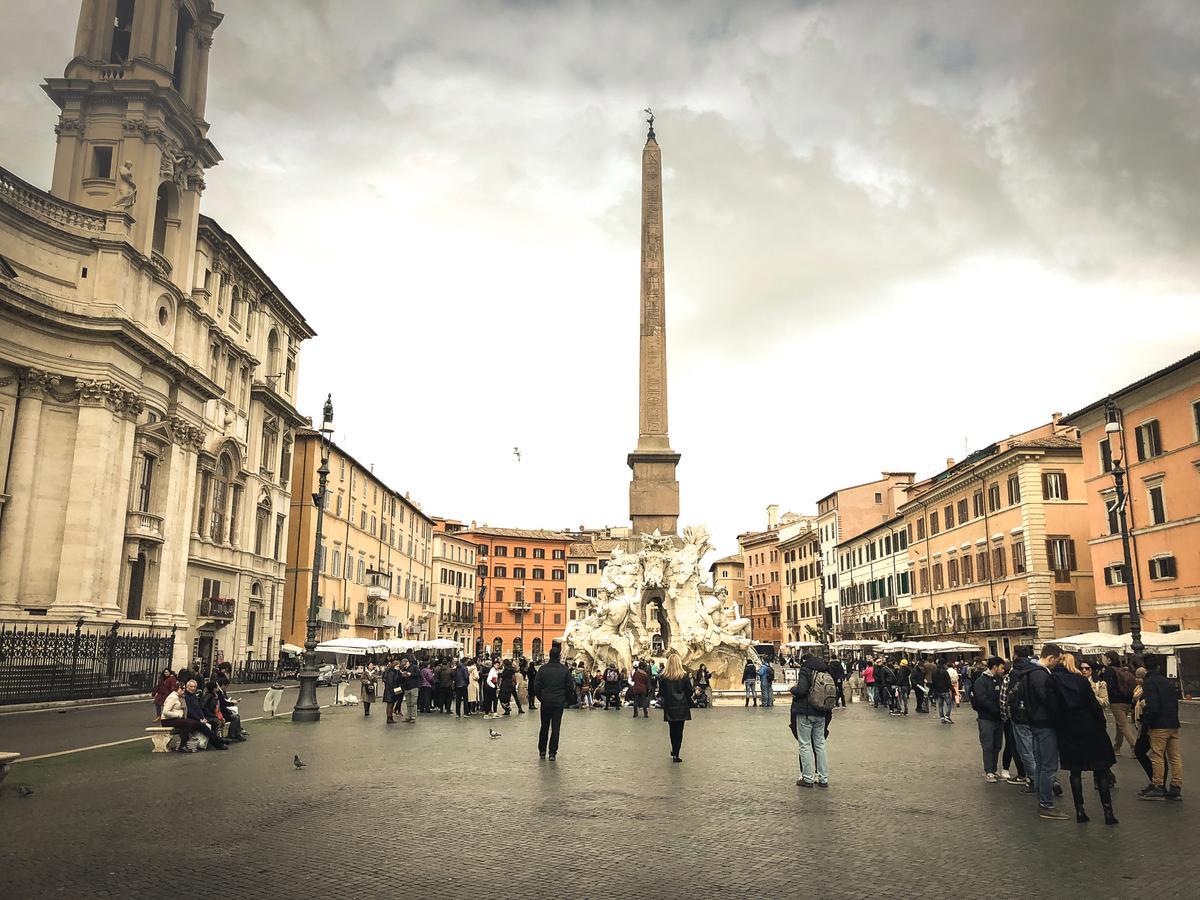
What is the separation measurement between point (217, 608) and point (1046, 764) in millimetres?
33551

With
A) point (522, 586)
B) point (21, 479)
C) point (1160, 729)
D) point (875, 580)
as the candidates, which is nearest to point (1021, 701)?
point (1160, 729)

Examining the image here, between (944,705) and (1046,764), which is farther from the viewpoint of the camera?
(944,705)

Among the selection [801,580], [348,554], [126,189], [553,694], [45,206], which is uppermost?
[126,189]

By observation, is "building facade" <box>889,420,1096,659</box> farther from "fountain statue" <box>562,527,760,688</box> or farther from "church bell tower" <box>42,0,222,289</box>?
"church bell tower" <box>42,0,222,289</box>

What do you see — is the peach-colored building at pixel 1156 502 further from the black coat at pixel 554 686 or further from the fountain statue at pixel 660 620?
the black coat at pixel 554 686

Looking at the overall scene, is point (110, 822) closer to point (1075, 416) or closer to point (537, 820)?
point (537, 820)

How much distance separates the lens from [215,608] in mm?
35312

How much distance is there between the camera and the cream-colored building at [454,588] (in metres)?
74.9

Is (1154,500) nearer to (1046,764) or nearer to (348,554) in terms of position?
(1046,764)

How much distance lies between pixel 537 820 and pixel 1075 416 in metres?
32.8

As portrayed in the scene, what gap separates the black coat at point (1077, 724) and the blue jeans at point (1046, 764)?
9 centimetres

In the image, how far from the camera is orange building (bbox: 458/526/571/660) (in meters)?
86.5

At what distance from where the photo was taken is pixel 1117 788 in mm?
9383

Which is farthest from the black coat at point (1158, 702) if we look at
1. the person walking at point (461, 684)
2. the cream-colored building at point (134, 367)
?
the cream-colored building at point (134, 367)
